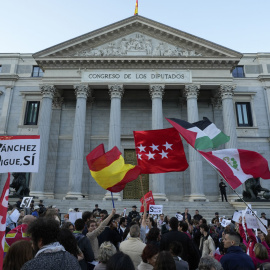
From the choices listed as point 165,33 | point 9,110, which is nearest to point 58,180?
point 9,110

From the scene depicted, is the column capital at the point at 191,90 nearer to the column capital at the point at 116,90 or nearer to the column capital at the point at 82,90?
the column capital at the point at 116,90

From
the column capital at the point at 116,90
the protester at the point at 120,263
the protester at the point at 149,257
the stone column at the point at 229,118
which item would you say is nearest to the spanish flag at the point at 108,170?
the protester at the point at 149,257

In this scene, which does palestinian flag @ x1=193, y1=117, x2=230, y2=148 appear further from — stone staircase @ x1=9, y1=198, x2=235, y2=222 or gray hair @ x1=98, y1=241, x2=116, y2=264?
stone staircase @ x1=9, y1=198, x2=235, y2=222

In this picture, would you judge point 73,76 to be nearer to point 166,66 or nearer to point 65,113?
point 65,113

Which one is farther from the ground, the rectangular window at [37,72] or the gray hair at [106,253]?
the rectangular window at [37,72]

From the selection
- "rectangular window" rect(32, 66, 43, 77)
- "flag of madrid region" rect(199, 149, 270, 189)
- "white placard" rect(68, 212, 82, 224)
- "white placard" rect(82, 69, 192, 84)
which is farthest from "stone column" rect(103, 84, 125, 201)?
"flag of madrid region" rect(199, 149, 270, 189)

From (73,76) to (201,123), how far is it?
2049cm

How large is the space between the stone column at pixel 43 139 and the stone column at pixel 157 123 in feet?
30.8

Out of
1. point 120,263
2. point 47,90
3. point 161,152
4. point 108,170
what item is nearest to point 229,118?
point 47,90

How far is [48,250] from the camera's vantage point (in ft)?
9.49

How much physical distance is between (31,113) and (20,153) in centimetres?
2671

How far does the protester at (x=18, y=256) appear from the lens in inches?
127

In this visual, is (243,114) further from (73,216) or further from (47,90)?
(73,216)

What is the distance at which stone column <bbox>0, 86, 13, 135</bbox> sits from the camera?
29580 mm
